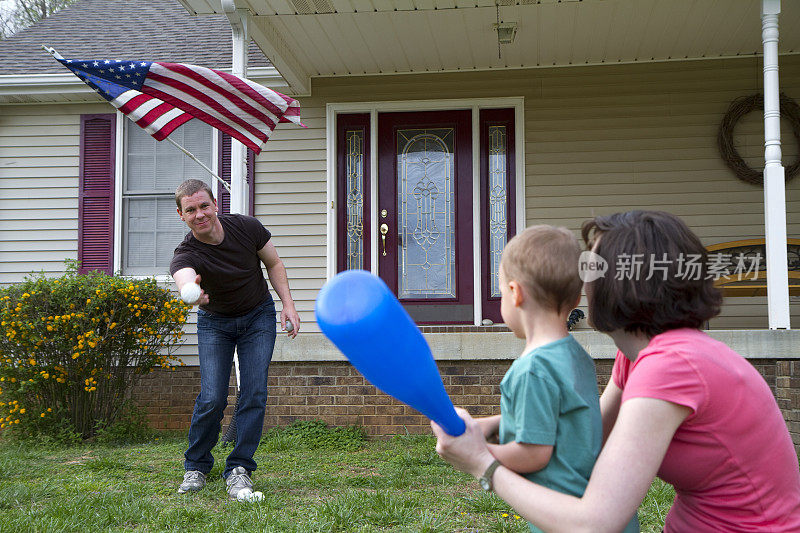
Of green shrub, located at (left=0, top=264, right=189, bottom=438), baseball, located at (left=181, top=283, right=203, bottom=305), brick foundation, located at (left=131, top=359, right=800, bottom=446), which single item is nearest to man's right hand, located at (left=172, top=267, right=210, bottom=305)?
baseball, located at (left=181, top=283, right=203, bottom=305)

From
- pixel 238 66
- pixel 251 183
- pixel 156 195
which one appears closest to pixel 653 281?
pixel 238 66

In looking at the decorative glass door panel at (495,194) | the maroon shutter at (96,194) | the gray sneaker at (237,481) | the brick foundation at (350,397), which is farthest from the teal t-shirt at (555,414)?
the maroon shutter at (96,194)

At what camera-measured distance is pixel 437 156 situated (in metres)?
8.20

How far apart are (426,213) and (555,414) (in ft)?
22.1

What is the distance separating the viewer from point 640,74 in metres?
7.88

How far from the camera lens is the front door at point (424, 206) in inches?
317

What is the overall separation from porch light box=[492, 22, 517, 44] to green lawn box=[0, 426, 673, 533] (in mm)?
3839

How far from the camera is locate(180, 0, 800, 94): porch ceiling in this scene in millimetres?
6465

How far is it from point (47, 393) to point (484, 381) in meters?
4.10

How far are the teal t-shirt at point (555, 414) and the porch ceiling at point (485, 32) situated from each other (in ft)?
17.4

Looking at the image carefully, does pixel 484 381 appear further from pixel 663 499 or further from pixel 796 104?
pixel 796 104

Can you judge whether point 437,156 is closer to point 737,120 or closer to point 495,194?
point 495,194

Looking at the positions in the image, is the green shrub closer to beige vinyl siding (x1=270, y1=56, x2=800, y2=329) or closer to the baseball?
beige vinyl siding (x1=270, y1=56, x2=800, y2=329)

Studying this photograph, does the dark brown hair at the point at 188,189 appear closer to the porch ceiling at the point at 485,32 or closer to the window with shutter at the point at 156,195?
the porch ceiling at the point at 485,32
